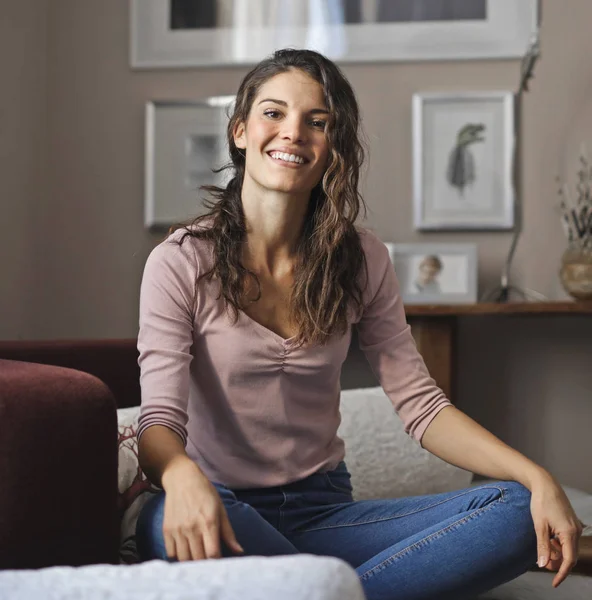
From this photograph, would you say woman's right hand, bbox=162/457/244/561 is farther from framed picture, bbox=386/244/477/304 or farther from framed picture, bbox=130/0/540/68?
framed picture, bbox=130/0/540/68

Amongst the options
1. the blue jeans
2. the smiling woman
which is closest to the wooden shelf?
the smiling woman

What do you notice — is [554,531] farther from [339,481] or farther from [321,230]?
[321,230]

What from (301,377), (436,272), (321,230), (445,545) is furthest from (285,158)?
(436,272)

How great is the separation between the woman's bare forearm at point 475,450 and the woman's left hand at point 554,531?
36 millimetres

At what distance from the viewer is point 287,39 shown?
268cm

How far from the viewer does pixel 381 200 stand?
2.66 metres

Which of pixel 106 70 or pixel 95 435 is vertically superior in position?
pixel 106 70

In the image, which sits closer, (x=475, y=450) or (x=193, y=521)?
(x=193, y=521)

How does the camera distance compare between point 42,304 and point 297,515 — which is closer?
point 297,515

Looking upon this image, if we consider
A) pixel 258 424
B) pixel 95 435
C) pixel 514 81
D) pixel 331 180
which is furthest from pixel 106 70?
pixel 95 435

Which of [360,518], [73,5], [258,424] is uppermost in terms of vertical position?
[73,5]

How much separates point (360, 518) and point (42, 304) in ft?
5.33

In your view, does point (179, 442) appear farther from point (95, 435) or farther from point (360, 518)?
point (360, 518)

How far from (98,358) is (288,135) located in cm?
63
